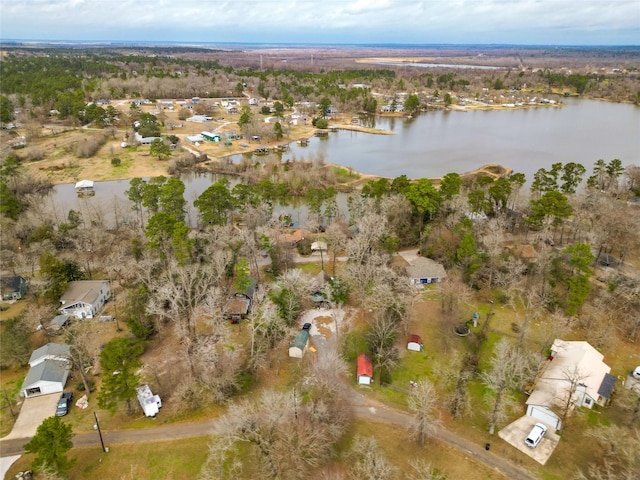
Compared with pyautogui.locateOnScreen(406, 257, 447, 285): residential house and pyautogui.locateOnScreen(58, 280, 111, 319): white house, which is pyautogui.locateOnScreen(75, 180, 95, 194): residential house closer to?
pyautogui.locateOnScreen(58, 280, 111, 319): white house

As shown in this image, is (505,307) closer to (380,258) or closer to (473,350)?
(473,350)

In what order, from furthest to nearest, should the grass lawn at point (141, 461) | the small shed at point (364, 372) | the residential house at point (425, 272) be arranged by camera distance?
the residential house at point (425, 272)
the small shed at point (364, 372)
the grass lawn at point (141, 461)

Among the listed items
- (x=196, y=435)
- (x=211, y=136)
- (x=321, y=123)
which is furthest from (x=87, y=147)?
(x=196, y=435)

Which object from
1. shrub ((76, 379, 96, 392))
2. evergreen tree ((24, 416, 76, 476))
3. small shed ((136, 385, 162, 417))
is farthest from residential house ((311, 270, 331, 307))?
evergreen tree ((24, 416, 76, 476))

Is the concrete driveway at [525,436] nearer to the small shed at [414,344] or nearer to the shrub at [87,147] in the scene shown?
the small shed at [414,344]

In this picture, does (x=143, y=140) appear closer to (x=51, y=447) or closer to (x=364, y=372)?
(x=51, y=447)

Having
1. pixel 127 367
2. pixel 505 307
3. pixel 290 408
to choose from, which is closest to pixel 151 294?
pixel 127 367

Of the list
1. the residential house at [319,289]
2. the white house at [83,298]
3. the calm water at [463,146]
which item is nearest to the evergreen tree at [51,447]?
the white house at [83,298]
